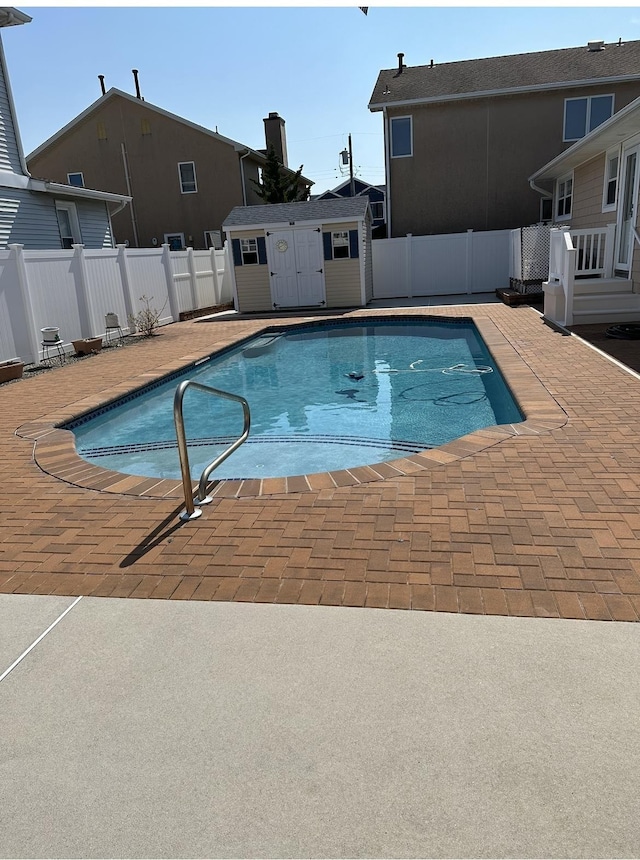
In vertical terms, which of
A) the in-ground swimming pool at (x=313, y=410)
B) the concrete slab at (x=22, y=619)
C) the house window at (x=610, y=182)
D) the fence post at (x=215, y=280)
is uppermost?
the house window at (x=610, y=182)

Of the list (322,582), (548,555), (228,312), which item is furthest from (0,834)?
(228,312)

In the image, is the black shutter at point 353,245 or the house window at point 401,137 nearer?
the black shutter at point 353,245

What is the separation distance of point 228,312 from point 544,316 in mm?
10737

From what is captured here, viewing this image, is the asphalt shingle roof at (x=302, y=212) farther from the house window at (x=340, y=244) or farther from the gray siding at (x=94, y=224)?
the gray siding at (x=94, y=224)

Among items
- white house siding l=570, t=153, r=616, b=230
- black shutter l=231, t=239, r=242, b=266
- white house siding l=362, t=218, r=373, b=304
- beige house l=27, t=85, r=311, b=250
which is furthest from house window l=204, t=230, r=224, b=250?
white house siding l=570, t=153, r=616, b=230

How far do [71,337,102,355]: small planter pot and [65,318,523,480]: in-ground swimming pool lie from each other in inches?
105

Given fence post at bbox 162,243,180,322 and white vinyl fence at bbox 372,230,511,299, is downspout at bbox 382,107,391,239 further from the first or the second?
fence post at bbox 162,243,180,322

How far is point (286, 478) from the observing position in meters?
4.55

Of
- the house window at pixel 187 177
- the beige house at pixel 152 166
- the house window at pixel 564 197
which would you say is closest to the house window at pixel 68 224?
the beige house at pixel 152 166

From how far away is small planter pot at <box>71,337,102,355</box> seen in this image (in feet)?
38.2

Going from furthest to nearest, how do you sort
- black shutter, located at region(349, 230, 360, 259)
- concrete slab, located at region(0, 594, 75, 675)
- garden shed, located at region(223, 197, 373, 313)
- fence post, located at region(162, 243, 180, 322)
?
garden shed, located at region(223, 197, 373, 313) → black shutter, located at region(349, 230, 360, 259) → fence post, located at region(162, 243, 180, 322) → concrete slab, located at region(0, 594, 75, 675)

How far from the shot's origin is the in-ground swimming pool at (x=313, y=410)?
6.57 meters

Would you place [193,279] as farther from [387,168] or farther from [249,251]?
[387,168]

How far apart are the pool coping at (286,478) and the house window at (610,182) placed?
7063 millimetres
